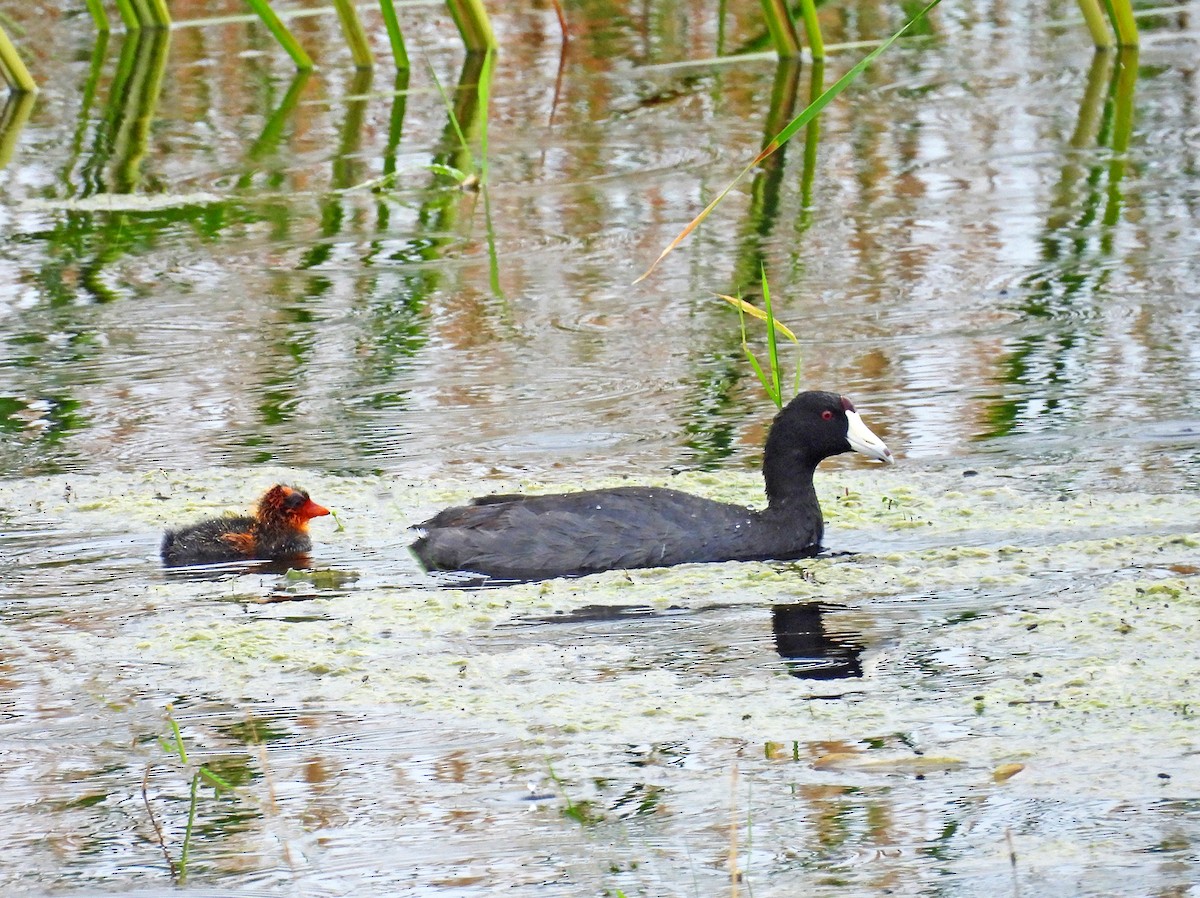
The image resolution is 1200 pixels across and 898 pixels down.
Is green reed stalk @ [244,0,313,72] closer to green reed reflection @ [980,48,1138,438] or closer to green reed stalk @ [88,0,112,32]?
green reed stalk @ [88,0,112,32]

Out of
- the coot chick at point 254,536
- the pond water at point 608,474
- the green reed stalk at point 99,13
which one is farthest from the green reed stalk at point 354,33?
the coot chick at point 254,536

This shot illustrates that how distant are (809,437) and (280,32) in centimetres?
807

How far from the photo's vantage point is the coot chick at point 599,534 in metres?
5.97

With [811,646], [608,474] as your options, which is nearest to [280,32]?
[608,474]

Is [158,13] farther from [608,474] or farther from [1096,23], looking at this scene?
[608,474]

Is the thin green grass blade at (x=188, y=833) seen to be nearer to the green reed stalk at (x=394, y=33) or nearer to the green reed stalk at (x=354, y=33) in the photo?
the green reed stalk at (x=394, y=33)

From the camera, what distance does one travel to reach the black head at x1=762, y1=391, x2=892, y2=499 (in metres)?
6.29

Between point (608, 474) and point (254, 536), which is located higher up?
point (254, 536)

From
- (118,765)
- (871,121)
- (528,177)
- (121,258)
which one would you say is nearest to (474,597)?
(118,765)

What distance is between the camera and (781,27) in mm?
13922

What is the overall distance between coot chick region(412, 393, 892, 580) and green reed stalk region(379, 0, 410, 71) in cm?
700

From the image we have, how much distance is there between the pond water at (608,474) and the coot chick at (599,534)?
14 cm

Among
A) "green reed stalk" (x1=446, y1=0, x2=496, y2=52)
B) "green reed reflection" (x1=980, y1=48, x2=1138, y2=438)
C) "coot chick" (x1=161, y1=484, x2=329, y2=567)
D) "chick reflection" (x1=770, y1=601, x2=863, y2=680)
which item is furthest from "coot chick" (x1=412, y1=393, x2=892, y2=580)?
"green reed stalk" (x1=446, y1=0, x2=496, y2=52)

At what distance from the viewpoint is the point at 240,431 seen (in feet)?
24.5
